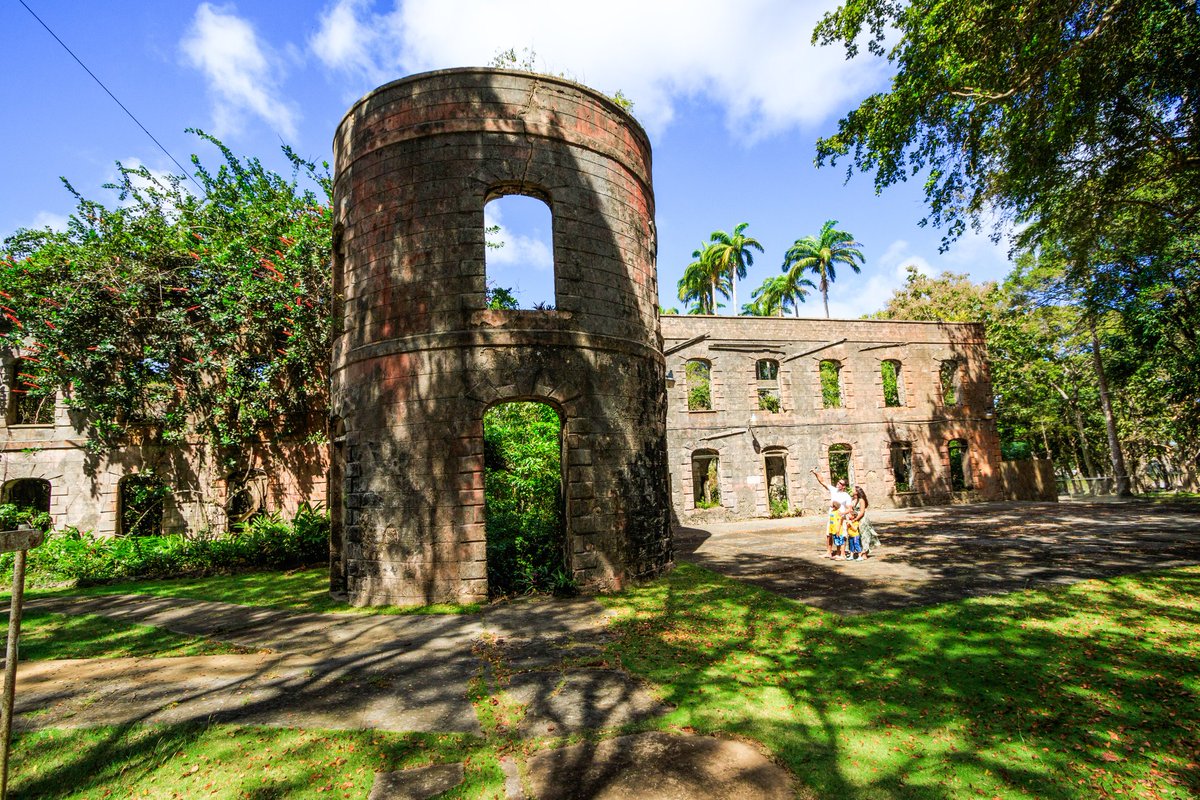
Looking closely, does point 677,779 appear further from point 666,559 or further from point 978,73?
point 978,73

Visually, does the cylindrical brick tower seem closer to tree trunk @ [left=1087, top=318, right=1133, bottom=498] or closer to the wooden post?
the wooden post

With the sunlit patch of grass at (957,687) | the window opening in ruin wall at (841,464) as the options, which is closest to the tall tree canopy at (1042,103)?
the sunlit patch of grass at (957,687)

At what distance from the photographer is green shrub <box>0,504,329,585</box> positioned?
11.0m

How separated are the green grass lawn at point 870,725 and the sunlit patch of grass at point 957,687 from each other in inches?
0.6

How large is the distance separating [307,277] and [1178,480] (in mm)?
39245

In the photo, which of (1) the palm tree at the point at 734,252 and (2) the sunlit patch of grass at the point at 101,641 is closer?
(2) the sunlit patch of grass at the point at 101,641

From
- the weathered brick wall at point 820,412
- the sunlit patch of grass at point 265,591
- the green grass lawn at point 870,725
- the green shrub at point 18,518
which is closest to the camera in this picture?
the green grass lawn at point 870,725

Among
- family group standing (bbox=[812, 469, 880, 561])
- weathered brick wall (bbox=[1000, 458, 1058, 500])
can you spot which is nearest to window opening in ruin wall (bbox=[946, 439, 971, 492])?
weathered brick wall (bbox=[1000, 458, 1058, 500])

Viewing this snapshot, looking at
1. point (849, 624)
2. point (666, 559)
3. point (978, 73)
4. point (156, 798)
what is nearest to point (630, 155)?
point (978, 73)

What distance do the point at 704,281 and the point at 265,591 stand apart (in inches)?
1258

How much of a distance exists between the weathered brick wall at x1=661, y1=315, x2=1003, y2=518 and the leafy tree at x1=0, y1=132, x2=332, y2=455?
11562mm

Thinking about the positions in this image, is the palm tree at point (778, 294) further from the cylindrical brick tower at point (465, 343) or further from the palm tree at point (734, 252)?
the cylindrical brick tower at point (465, 343)

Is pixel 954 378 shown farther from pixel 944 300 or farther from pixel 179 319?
pixel 179 319

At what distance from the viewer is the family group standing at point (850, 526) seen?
997 centimetres
